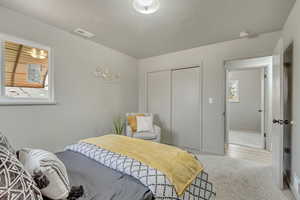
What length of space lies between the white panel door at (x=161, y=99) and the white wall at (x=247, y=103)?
10.6ft

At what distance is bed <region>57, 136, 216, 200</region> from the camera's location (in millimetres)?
972

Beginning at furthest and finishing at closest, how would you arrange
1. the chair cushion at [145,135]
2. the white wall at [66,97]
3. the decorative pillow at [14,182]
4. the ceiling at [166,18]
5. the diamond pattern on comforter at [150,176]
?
the chair cushion at [145,135]
the white wall at [66,97]
the ceiling at [166,18]
the diamond pattern on comforter at [150,176]
the decorative pillow at [14,182]

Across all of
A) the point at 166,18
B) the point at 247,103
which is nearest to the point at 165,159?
the point at 166,18

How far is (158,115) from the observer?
13.3ft

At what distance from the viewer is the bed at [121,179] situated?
0.97 metres

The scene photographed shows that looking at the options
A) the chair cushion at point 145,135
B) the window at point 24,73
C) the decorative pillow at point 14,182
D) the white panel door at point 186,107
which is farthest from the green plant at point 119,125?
the decorative pillow at point 14,182

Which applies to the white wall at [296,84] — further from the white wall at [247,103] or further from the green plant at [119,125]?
the white wall at [247,103]

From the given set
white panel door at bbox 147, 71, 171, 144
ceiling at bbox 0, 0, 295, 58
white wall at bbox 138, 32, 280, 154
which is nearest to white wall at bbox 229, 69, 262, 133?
white wall at bbox 138, 32, 280, 154

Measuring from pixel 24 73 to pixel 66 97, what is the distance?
68 cm

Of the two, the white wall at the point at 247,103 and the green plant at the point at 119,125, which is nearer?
Answer: the green plant at the point at 119,125

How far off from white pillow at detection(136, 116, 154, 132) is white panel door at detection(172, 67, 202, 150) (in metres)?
0.73

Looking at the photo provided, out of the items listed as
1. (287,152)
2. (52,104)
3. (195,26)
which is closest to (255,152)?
(287,152)

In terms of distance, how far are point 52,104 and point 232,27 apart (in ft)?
10.6

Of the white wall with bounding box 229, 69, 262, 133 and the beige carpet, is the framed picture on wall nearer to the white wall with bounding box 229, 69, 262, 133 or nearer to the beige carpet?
the white wall with bounding box 229, 69, 262, 133
